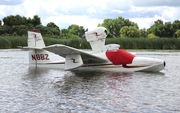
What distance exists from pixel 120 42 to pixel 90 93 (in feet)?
121

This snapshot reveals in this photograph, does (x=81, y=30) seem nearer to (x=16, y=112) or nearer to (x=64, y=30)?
(x=64, y=30)

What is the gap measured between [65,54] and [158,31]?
100m

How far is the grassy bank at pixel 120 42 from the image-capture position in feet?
160

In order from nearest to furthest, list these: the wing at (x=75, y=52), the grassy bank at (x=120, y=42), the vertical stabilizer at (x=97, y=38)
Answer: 1. the wing at (x=75, y=52)
2. the vertical stabilizer at (x=97, y=38)
3. the grassy bank at (x=120, y=42)

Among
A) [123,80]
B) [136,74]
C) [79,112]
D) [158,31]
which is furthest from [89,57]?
[158,31]

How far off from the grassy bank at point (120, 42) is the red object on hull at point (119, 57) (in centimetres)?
2759

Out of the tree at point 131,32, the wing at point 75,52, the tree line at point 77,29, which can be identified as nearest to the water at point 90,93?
the wing at point 75,52

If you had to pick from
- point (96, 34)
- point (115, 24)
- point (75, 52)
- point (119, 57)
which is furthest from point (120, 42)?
point (115, 24)

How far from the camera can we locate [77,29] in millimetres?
152500

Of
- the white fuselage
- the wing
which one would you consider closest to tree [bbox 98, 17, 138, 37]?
the wing

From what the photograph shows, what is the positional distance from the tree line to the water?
54.4 m

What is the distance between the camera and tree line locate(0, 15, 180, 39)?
8456 centimetres

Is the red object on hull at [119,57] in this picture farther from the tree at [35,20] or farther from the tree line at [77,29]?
the tree at [35,20]

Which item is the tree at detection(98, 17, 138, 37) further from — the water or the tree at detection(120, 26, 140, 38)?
the water
